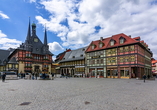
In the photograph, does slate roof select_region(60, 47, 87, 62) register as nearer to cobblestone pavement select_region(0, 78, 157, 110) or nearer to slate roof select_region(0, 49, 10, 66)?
slate roof select_region(0, 49, 10, 66)

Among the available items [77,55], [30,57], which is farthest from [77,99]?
[30,57]

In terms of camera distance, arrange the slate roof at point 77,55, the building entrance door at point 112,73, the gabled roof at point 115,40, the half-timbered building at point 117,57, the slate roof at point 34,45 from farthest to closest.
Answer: the slate roof at point 34,45
the slate roof at point 77,55
the building entrance door at point 112,73
the gabled roof at point 115,40
the half-timbered building at point 117,57

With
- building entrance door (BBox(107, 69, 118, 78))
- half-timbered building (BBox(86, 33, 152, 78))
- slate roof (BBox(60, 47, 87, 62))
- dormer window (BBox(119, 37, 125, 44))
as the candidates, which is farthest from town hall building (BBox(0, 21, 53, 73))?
dormer window (BBox(119, 37, 125, 44))

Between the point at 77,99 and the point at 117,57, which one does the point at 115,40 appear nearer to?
the point at 117,57

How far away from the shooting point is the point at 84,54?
50.8 m

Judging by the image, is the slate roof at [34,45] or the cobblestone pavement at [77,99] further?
the slate roof at [34,45]

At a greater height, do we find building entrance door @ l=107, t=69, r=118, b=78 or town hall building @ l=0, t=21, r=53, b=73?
town hall building @ l=0, t=21, r=53, b=73

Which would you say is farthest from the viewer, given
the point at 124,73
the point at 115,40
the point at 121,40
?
the point at 115,40

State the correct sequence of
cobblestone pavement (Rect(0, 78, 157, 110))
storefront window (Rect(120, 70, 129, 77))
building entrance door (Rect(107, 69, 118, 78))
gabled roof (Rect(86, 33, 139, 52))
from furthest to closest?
building entrance door (Rect(107, 69, 118, 78)) < gabled roof (Rect(86, 33, 139, 52)) < storefront window (Rect(120, 70, 129, 77)) < cobblestone pavement (Rect(0, 78, 157, 110))

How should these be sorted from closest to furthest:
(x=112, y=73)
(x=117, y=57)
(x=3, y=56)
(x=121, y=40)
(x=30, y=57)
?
(x=117, y=57), (x=121, y=40), (x=112, y=73), (x=30, y=57), (x=3, y=56)

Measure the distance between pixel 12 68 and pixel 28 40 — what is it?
1399 cm

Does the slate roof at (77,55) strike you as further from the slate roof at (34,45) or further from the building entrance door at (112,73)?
the building entrance door at (112,73)

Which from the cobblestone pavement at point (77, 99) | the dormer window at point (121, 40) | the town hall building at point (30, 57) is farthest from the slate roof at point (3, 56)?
the cobblestone pavement at point (77, 99)

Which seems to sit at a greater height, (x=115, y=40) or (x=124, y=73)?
(x=115, y=40)
